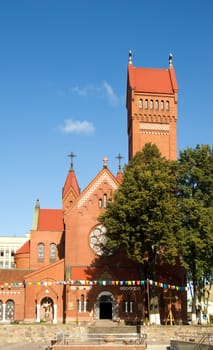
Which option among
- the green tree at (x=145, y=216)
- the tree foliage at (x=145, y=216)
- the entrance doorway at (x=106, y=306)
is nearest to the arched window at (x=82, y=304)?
the entrance doorway at (x=106, y=306)

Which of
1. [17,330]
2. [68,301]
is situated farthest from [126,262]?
[17,330]

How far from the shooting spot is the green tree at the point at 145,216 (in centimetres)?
4400

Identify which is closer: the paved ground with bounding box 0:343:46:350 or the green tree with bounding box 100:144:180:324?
the paved ground with bounding box 0:343:46:350

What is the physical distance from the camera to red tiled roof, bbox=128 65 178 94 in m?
64.9

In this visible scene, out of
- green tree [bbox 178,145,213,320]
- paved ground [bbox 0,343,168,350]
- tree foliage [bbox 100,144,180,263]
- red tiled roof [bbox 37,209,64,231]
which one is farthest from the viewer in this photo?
red tiled roof [bbox 37,209,64,231]

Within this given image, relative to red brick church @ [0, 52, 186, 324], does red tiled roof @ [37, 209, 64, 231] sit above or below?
above

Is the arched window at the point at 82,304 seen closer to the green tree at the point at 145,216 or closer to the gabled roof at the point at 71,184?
the green tree at the point at 145,216

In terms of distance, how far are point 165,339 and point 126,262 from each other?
45.1 ft

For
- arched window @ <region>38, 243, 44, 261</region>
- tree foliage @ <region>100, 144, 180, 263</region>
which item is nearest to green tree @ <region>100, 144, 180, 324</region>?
tree foliage @ <region>100, 144, 180, 263</region>

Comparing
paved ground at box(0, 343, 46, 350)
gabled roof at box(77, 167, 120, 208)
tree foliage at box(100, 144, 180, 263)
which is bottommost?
paved ground at box(0, 343, 46, 350)

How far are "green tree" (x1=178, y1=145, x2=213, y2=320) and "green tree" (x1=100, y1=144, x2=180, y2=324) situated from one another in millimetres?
1204

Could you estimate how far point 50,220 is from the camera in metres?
68.6

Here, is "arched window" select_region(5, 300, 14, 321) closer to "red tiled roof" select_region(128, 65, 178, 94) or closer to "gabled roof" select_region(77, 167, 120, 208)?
"gabled roof" select_region(77, 167, 120, 208)

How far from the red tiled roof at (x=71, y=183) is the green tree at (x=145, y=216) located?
86.3 ft
